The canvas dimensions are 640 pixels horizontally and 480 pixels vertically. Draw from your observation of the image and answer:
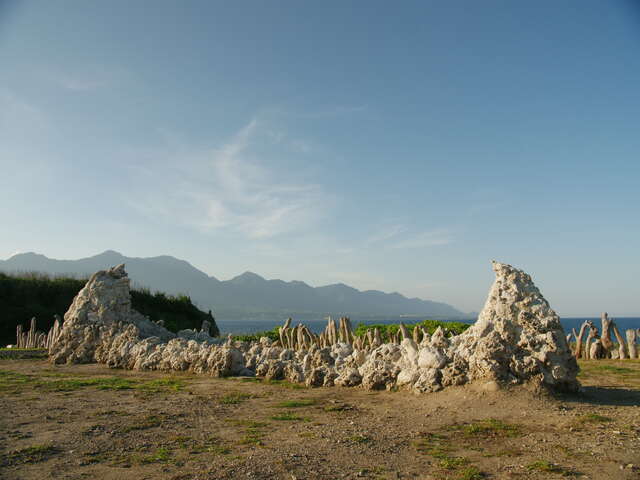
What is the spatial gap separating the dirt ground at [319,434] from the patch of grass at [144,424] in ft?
0.05

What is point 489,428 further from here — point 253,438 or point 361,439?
point 253,438

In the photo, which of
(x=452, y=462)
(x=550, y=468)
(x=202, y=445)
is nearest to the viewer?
(x=550, y=468)

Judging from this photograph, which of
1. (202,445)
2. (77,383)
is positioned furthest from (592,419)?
(77,383)

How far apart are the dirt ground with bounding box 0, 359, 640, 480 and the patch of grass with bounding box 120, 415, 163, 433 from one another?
2cm

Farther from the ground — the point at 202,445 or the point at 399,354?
the point at 399,354

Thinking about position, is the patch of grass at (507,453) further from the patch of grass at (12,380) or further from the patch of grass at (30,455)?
the patch of grass at (12,380)

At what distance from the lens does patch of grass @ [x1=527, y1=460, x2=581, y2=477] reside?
4551 mm

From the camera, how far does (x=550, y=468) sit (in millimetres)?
4656

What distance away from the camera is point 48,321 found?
30.0 metres

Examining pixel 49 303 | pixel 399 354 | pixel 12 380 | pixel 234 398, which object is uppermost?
pixel 49 303

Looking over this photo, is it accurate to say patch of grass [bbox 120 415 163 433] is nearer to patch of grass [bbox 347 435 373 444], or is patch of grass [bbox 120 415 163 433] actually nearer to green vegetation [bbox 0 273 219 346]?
patch of grass [bbox 347 435 373 444]

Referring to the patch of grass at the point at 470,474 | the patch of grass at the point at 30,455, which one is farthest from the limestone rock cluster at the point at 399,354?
the patch of grass at the point at 30,455

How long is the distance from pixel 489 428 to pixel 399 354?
3668 millimetres

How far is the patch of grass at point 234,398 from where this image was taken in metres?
8.58
